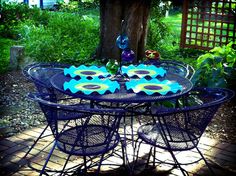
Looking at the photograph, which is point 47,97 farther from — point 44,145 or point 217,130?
point 217,130

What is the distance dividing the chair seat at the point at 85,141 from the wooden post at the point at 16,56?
4082 millimetres

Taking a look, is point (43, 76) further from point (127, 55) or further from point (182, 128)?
point (182, 128)

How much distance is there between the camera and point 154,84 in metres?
3.54

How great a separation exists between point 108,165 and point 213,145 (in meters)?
1.16

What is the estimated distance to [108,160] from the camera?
3828mm

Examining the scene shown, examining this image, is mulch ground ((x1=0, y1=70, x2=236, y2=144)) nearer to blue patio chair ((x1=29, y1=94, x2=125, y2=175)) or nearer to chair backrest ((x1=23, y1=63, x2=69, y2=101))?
chair backrest ((x1=23, y1=63, x2=69, y2=101))

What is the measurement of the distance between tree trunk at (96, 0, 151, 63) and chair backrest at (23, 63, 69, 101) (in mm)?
2938

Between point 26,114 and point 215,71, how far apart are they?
2.47 m

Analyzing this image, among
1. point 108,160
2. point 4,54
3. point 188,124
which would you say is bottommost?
point 108,160

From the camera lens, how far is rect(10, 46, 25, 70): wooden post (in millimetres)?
7121

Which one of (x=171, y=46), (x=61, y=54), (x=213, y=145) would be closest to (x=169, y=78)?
(x=213, y=145)

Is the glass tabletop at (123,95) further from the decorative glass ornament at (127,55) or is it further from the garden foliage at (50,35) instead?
the garden foliage at (50,35)

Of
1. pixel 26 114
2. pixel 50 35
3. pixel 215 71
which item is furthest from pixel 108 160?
pixel 50 35

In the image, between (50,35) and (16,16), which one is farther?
(16,16)
